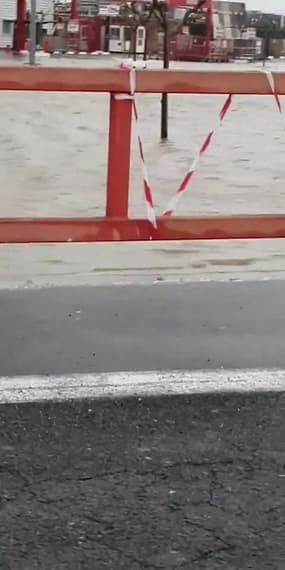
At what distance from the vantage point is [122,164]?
→ 577cm

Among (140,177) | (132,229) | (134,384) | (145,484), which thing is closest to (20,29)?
(140,177)

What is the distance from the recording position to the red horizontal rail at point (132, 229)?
18.8 ft

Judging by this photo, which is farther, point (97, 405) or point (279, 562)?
point (97, 405)

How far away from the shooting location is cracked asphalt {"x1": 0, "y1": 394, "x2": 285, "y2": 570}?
10.9ft

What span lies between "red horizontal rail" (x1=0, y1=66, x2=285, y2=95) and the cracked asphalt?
5.78 ft

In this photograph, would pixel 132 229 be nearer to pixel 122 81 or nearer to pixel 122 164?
pixel 122 164

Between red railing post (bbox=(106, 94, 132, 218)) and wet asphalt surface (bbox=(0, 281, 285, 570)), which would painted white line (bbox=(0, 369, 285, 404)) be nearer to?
wet asphalt surface (bbox=(0, 281, 285, 570))

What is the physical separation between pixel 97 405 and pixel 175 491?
3.14 ft

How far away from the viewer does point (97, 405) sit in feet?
15.2

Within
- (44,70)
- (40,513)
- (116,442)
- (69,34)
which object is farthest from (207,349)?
(69,34)

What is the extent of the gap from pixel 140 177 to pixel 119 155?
5.45 m

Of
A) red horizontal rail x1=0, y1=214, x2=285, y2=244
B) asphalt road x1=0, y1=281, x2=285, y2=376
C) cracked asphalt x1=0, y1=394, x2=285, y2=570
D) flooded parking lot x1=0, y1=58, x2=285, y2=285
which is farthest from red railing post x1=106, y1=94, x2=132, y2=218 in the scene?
cracked asphalt x1=0, y1=394, x2=285, y2=570

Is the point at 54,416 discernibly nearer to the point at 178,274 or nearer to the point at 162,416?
the point at 162,416

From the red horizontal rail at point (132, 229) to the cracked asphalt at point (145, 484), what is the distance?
1.41m
